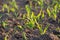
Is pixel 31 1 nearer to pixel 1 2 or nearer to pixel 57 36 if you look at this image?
pixel 1 2

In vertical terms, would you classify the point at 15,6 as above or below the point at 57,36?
above

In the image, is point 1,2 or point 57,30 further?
point 1,2

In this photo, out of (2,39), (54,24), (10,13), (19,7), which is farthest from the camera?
(19,7)

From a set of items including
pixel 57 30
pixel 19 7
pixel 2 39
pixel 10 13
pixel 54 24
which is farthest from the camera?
pixel 19 7

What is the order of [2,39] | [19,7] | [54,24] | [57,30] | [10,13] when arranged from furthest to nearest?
[19,7] < [10,13] < [54,24] < [57,30] < [2,39]

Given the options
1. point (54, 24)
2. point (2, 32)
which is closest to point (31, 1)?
point (54, 24)

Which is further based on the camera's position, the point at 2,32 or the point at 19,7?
the point at 19,7

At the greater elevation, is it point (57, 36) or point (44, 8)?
point (44, 8)

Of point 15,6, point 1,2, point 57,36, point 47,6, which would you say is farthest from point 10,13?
point 57,36

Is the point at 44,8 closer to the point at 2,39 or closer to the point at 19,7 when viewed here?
the point at 19,7
